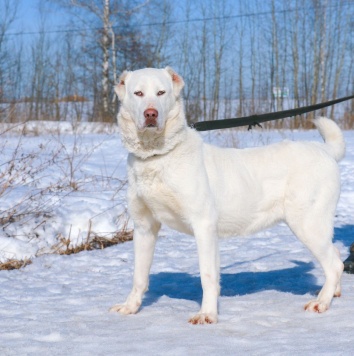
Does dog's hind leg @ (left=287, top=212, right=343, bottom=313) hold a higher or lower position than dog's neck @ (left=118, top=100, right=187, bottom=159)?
lower

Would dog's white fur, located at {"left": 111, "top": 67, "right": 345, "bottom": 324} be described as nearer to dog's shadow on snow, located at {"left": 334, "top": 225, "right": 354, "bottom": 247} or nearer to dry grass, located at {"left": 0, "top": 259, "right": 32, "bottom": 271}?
dry grass, located at {"left": 0, "top": 259, "right": 32, "bottom": 271}

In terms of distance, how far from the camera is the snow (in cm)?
335

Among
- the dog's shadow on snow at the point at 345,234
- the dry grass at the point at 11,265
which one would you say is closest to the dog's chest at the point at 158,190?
the dry grass at the point at 11,265

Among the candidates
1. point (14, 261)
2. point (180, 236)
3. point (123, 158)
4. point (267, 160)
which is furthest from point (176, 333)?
point (123, 158)

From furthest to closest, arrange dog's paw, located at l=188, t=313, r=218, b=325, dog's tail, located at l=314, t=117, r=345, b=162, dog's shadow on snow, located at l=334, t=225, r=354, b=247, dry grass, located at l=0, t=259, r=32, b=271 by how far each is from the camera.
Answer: dog's shadow on snow, located at l=334, t=225, r=354, b=247 < dry grass, located at l=0, t=259, r=32, b=271 < dog's tail, located at l=314, t=117, r=345, b=162 < dog's paw, located at l=188, t=313, r=218, b=325

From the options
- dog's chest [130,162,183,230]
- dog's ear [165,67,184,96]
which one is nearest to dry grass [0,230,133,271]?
dog's chest [130,162,183,230]

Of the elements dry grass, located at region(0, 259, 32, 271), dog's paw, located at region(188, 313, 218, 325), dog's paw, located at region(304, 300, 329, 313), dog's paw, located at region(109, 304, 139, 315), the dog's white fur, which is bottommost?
dry grass, located at region(0, 259, 32, 271)

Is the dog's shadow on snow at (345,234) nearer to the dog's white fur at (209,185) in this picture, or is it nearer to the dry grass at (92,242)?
the dry grass at (92,242)

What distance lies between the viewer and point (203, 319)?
148 inches

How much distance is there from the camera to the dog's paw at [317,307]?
4.05 metres

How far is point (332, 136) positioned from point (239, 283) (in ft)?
4.54

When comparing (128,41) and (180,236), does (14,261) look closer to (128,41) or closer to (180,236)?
(180,236)

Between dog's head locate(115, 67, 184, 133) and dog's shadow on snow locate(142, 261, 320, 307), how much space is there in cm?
138

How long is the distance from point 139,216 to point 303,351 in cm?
141
